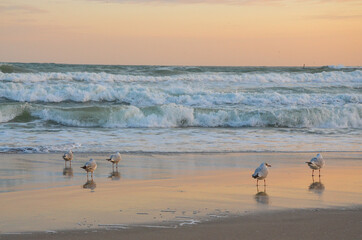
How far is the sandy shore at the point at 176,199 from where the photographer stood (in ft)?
19.4

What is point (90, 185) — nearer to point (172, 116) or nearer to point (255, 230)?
point (255, 230)

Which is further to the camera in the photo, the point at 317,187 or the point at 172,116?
the point at 172,116

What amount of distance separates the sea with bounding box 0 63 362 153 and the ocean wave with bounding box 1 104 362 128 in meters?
0.03

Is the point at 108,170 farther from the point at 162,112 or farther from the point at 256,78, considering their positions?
the point at 256,78

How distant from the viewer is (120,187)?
8.30 metres

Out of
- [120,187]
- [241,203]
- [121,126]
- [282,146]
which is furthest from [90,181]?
[121,126]

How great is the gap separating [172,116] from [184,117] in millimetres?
407

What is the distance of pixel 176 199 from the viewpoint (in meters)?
7.37

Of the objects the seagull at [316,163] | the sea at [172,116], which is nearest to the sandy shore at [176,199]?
the seagull at [316,163]

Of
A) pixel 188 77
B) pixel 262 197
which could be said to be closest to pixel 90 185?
pixel 262 197

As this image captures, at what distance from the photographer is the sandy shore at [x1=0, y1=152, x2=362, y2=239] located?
19.4ft

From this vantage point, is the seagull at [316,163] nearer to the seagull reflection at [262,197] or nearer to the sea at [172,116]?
the seagull reflection at [262,197]

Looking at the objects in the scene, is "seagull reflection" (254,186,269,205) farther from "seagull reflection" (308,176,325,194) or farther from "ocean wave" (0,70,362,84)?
"ocean wave" (0,70,362,84)

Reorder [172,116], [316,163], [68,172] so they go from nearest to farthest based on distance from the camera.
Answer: [316,163] → [68,172] → [172,116]
